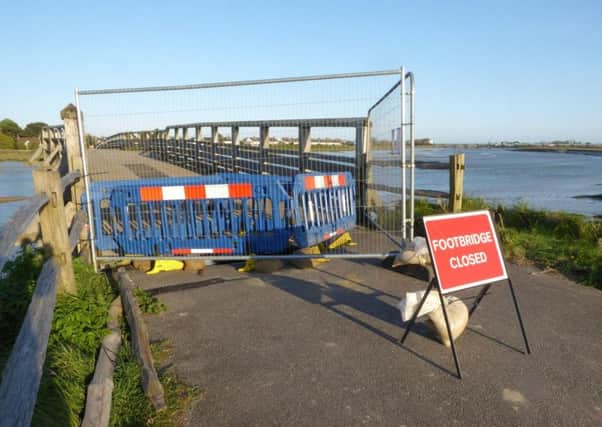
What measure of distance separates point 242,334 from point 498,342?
7.57 feet

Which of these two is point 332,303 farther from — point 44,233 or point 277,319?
point 44,233

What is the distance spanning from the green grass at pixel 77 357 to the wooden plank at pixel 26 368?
53 cm

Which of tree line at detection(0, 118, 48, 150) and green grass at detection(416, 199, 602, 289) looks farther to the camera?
tree line at detection(0, 118, 48, 150)

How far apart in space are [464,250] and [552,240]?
195 inches

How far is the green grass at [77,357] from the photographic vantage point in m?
2.95

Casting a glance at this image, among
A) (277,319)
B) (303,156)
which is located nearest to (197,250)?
(277,319)

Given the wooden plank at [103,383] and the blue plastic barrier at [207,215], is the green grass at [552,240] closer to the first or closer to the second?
the blue plastic barrier at [207,215]

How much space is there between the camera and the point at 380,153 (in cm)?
746

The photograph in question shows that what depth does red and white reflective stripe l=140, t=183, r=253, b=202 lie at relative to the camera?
21.7 feet

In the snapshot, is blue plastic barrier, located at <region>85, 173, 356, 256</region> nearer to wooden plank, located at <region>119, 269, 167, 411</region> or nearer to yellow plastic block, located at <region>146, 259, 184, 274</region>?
yellow plastic block, located at <region>146, 259, 184, 274</region>

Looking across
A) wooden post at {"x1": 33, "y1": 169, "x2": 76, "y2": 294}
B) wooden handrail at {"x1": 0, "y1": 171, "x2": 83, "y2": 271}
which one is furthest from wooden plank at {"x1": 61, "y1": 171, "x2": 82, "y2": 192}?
wooden handrail at {"x1": 0, "y1": 171, "x2": 83, "y2": 271}

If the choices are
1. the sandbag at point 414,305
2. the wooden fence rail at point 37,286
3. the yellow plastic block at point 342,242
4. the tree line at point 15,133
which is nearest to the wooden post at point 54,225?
the wooden fence rail at point 37,286

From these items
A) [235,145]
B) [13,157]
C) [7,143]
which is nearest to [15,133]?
[7,143]

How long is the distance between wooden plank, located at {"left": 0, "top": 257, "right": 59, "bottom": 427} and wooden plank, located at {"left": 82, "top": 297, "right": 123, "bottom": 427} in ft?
1.69
